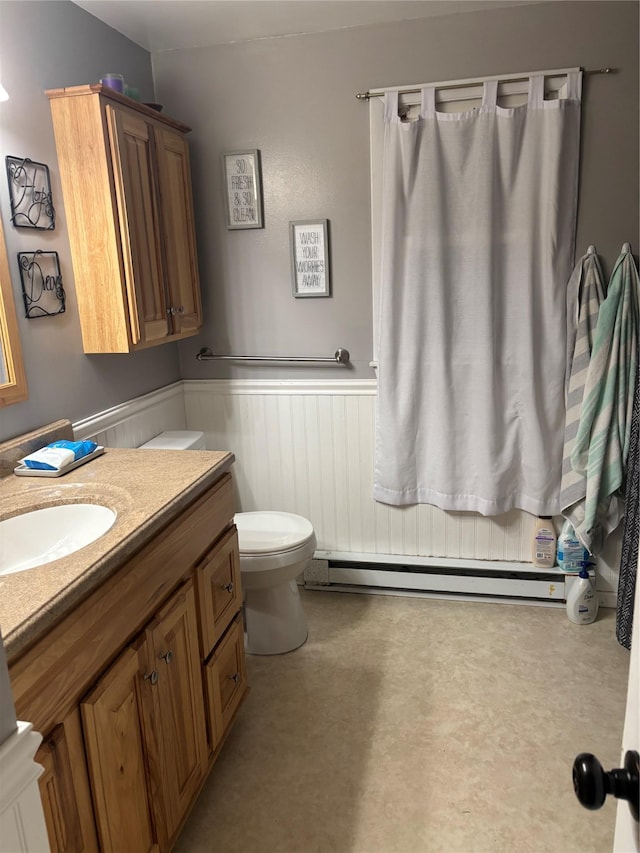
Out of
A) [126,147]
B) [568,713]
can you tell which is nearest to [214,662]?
[568,713]

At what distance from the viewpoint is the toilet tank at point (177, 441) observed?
257 cm

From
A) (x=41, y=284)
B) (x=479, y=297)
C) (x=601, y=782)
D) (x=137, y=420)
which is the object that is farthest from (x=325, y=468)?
(x=601, y=782)

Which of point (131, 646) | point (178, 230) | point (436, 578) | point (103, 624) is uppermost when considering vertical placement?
point (178, 230)

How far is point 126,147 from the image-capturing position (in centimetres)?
217

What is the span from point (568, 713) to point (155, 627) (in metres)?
1.43

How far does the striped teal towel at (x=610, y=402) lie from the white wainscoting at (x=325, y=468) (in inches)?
10.9

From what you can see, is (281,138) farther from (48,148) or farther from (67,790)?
(67,790)

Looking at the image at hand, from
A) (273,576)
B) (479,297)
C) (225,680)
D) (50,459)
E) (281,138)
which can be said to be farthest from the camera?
(281,138)

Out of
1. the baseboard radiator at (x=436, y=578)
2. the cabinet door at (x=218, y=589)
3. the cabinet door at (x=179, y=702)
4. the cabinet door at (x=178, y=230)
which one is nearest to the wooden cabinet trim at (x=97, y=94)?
the cabinet door at (x=178, y=230)

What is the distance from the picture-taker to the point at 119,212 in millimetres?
2152

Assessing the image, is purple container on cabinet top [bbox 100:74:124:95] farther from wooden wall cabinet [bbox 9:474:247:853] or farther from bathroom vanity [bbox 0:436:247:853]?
wooden wall cabinet [bbox 9:474:247:853]

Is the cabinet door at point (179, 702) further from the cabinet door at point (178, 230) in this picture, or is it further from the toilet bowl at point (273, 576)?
the cabinet door at point (178, 230)

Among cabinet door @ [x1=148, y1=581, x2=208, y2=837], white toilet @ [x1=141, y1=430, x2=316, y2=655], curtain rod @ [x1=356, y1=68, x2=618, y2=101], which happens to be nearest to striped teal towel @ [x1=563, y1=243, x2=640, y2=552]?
curtain rod @ [x1=356, y1=68, x2=618, y2=101]

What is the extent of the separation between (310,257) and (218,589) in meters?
1.46
